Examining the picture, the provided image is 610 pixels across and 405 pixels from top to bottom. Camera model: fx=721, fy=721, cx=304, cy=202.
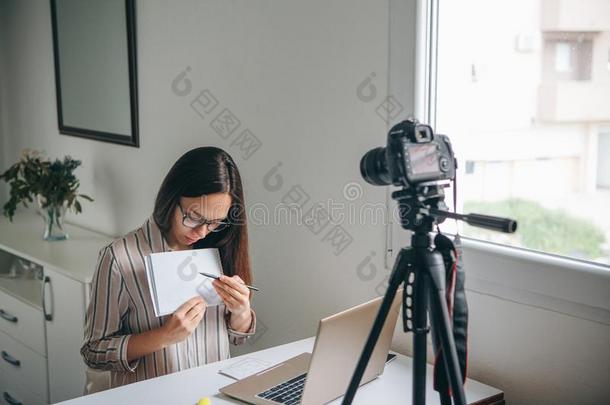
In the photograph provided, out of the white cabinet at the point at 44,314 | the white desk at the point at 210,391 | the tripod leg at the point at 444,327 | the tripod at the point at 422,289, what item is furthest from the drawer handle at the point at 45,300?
the tripod leg at the point at 444,327

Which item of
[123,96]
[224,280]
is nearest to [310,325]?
[224,280]

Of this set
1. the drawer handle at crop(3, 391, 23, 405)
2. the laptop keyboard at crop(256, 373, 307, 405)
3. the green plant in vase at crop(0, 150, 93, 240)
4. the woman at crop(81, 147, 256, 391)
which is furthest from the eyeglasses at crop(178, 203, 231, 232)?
the drawer handle at crop(3, 391, 23, 405)

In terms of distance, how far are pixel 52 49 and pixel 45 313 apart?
1372mm

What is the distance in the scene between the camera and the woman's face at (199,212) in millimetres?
1890

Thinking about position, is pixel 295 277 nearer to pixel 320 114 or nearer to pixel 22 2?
pixel 320 114

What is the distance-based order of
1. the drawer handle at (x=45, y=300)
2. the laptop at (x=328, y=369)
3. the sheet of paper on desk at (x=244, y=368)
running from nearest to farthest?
1. the laptop at (x=328, y=369)
2. the sheet of paper on desk at (x=244, y=368)
3. the drawer handle at (x=45, y=300)

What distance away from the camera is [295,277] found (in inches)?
88.6

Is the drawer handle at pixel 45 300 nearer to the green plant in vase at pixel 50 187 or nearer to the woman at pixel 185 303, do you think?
the green plant in vase at pixel 50 187

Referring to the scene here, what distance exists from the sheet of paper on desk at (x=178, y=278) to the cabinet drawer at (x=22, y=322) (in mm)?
1212

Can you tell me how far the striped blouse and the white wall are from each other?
1.09 feet

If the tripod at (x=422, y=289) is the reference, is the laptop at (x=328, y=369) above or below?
below

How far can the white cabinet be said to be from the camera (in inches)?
104

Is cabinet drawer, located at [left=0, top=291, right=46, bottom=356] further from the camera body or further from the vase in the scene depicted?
the camera body

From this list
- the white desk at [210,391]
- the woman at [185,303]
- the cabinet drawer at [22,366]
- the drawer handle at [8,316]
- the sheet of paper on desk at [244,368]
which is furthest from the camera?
the drawer handle at [8,316]
